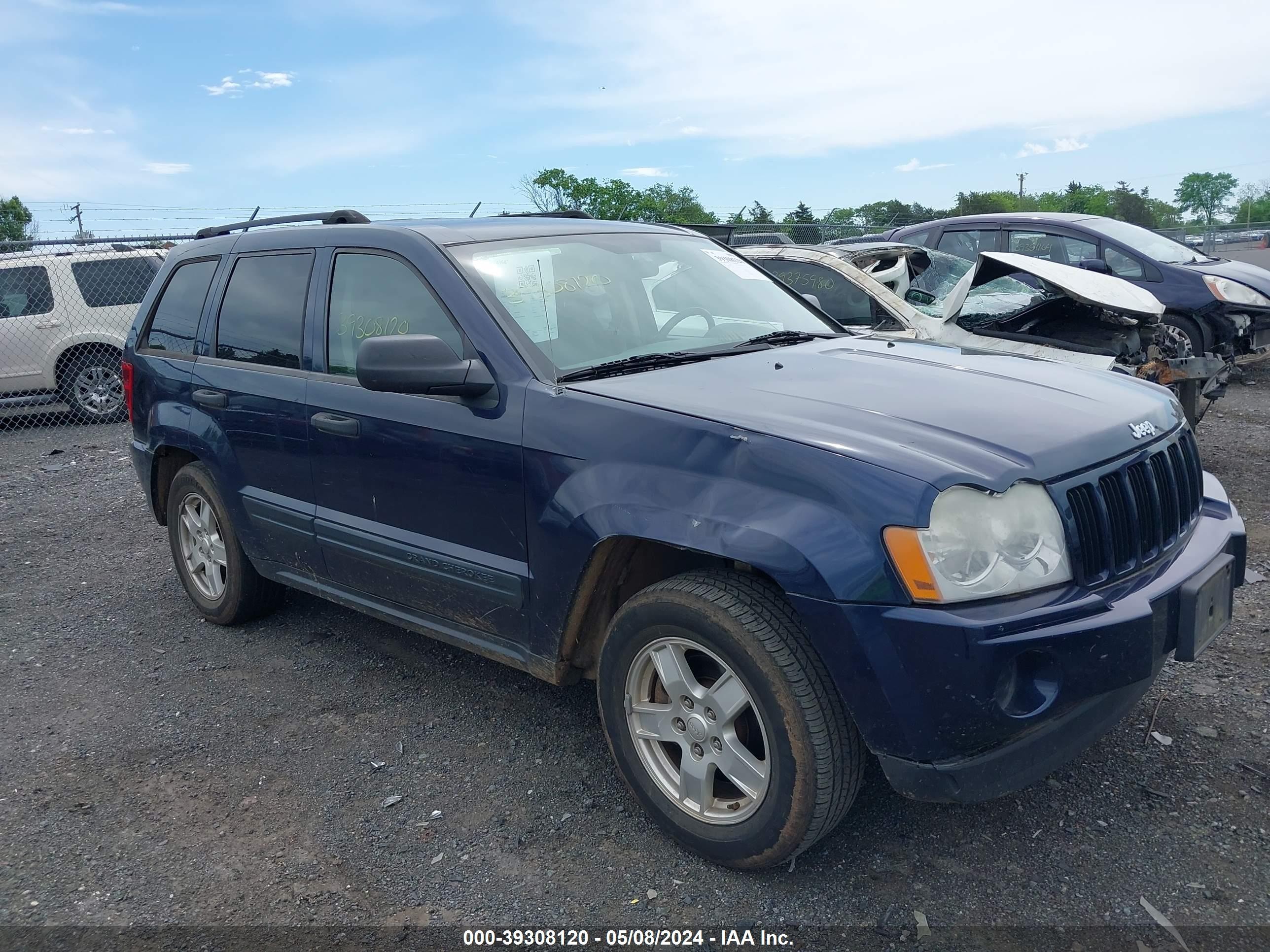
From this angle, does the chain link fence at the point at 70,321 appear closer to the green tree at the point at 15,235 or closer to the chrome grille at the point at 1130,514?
the green tree at the point at 15,235

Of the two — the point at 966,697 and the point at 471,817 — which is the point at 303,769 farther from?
the point at 966,697

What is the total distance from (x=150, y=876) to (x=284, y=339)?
2.09 meters

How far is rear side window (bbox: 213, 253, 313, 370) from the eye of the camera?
13.4 ft

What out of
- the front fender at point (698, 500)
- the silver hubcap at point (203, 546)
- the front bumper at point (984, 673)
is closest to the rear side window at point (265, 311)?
the silver hubcap at point (203, 546)

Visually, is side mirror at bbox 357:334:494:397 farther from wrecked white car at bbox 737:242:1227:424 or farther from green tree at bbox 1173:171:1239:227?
green tree at bbox 1173:171:1239:227

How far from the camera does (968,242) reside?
34.1ft

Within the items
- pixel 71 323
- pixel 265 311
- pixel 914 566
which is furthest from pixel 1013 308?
pixel 71 323

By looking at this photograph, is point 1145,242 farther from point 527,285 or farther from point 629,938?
point 629,938

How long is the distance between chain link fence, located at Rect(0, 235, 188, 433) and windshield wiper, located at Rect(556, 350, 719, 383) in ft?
31.6

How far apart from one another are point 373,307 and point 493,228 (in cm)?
55

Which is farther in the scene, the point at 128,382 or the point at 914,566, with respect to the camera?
the point at 128,382

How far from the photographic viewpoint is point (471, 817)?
3213 mm

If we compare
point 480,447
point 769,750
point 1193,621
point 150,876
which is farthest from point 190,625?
point 1193,621

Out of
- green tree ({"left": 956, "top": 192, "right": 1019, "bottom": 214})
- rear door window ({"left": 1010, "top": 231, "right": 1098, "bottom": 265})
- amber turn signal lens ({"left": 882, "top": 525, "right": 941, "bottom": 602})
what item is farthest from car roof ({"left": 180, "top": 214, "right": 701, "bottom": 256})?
green tree ({"left": 956, "top": 192, "right": 1019, "bottom": 214})
